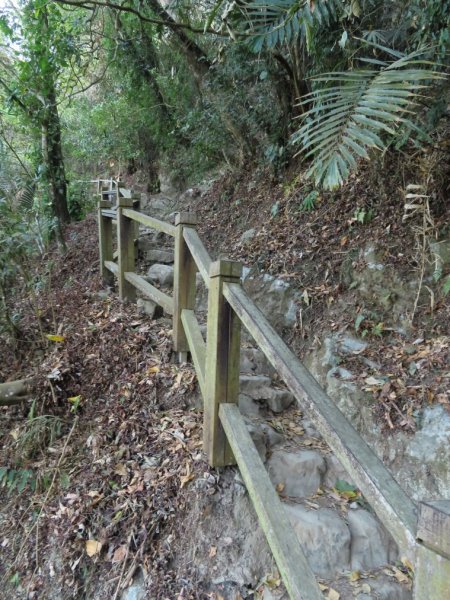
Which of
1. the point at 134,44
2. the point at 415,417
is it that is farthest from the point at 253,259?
the point at 134,44

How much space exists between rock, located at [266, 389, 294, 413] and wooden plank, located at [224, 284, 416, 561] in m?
1.39

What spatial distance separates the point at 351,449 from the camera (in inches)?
50.0

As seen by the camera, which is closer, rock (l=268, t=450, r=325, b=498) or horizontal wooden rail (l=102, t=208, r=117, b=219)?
rock (l=268, t=450, r=325, b=498)

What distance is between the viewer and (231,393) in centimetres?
248

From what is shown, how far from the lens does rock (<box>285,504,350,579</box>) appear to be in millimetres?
2279

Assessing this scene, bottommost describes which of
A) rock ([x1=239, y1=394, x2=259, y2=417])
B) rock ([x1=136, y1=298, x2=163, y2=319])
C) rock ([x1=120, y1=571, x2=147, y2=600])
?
rock ([x1=120, y1=571, x2=147, y2=600])

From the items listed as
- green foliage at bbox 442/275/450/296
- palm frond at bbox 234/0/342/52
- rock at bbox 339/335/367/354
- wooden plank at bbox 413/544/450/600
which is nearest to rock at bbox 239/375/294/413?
rock at bbox 339/335/367/354

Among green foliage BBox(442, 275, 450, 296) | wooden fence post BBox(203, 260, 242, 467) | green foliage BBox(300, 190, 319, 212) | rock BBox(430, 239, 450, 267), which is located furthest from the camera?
green foliage BBox(300, 190, 319, 212)

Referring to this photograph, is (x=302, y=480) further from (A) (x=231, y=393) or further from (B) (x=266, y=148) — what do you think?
(B) (x=266, y=148)

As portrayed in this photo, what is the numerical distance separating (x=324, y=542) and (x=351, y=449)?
1.35m

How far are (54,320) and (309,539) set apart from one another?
3.50m

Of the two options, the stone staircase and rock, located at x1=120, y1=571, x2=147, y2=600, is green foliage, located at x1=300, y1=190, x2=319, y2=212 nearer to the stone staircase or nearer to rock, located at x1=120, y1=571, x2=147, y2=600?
the stone staircase

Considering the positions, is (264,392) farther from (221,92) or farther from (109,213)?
(221,92)

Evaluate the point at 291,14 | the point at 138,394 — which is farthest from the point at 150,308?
the point at 291,14
